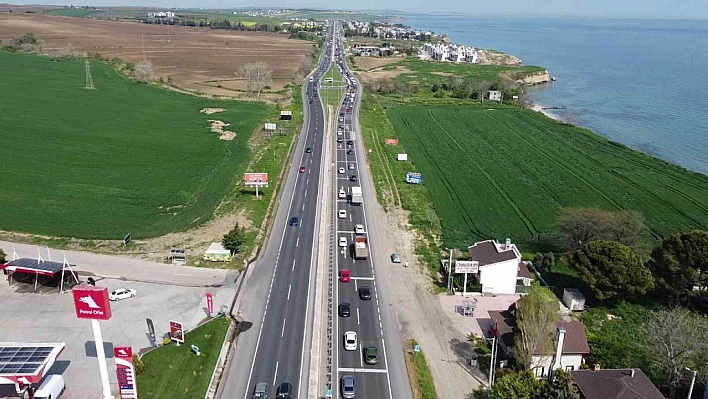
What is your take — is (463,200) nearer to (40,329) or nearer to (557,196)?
(557,196)

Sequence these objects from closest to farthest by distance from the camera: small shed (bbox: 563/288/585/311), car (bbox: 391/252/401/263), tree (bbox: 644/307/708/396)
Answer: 1. tree (bbox: 644/307/708/396)
2. small shed (bbox: 563/288/585/311)
3. car (bbox: 391/252/401/263)

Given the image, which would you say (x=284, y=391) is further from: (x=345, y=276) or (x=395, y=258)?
(x=395, y=258)

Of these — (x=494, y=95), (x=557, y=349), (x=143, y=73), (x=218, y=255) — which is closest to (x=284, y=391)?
(x=557, y=349)

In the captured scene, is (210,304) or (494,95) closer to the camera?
(210,304)

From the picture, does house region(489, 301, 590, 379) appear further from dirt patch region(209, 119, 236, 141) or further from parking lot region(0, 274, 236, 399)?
dirt patch region(209, 119, 236, 141)

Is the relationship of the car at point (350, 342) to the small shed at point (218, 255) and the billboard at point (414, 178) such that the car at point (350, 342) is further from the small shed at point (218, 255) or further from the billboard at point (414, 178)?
the billboard at point (414, 178)

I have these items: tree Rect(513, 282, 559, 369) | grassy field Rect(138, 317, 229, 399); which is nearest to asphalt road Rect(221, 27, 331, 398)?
grassy field Rect(138, 317, 229, 399)
